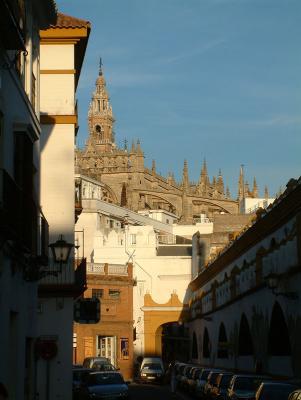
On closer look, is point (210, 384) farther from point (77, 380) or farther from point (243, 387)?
point (243, 387)

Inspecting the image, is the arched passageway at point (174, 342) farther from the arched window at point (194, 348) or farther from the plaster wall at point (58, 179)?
the plaster wall at point (58, 179)

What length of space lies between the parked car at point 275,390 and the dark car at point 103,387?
1031 cm

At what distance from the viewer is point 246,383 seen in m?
26.7

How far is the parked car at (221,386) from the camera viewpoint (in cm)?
3003

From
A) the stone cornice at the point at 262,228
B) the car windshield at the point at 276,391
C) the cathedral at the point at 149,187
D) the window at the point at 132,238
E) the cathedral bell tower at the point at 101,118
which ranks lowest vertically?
the car windshield at the point at 276,391

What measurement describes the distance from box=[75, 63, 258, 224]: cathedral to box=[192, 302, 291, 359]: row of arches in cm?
7348

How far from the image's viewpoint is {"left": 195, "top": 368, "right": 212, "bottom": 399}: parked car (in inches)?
1456

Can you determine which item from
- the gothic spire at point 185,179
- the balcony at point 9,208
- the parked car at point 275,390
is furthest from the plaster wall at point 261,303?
the gothic spire at point 185,179

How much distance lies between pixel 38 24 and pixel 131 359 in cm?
5016

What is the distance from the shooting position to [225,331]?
51.4m

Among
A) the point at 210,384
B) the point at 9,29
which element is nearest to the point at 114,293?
the point at 210,384

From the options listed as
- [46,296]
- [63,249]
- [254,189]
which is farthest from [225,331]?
[254,189]

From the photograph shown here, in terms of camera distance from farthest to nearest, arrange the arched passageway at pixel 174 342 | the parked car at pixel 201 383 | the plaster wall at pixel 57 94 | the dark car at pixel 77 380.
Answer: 1. the arched passageway at pixel 174 342
2. the parked car at pixel 201 383
3. the dark car at pixel 77 380
4. the plaster wall at pixel 57 94

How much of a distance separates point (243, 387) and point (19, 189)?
12.5 metres
